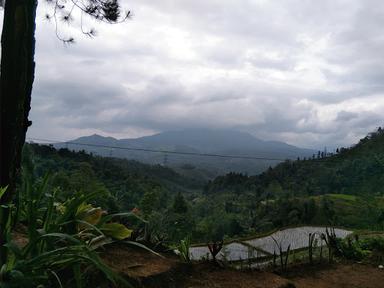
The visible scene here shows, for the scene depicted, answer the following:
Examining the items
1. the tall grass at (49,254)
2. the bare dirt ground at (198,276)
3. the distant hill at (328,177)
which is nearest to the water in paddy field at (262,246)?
the bare dirt ground at (198,276)

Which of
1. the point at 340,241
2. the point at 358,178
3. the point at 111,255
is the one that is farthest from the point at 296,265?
the point at 358,178

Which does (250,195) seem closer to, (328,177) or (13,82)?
(328,177)

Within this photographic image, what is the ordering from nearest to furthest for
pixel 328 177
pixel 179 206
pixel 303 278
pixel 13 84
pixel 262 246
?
pixel 13 84 → pixel 303 278 → pixel 262 246 → pixel 179 206 → pixel 328 177

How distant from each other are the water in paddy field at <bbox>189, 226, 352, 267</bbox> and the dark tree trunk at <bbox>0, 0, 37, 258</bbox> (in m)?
1.83

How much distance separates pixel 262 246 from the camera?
5652mm

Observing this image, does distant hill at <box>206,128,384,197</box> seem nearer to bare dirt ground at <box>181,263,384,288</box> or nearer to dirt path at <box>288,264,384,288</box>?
dirt path at <box>288,264,384,288</box>

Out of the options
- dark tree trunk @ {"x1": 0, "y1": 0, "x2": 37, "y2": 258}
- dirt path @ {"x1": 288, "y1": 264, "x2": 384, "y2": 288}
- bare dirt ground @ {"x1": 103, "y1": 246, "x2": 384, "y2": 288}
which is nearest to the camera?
bare dirt ground @ {"x1": 103, "y1": 246, "x2": 384, "y2": 288}

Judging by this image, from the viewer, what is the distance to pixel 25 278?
199 centimetres

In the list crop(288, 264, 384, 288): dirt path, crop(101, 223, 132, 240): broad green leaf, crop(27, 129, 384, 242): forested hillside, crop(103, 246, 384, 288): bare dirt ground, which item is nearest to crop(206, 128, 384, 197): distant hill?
crop(27, 129, 384, 242): forested hillside

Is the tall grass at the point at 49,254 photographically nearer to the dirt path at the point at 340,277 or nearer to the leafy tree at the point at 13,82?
the leafy tree at the point at 13,82

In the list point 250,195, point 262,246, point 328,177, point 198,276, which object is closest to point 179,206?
point 262,246

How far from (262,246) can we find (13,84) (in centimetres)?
361

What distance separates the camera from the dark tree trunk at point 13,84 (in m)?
3.15

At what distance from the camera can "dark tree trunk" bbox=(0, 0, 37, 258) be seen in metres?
3.15
